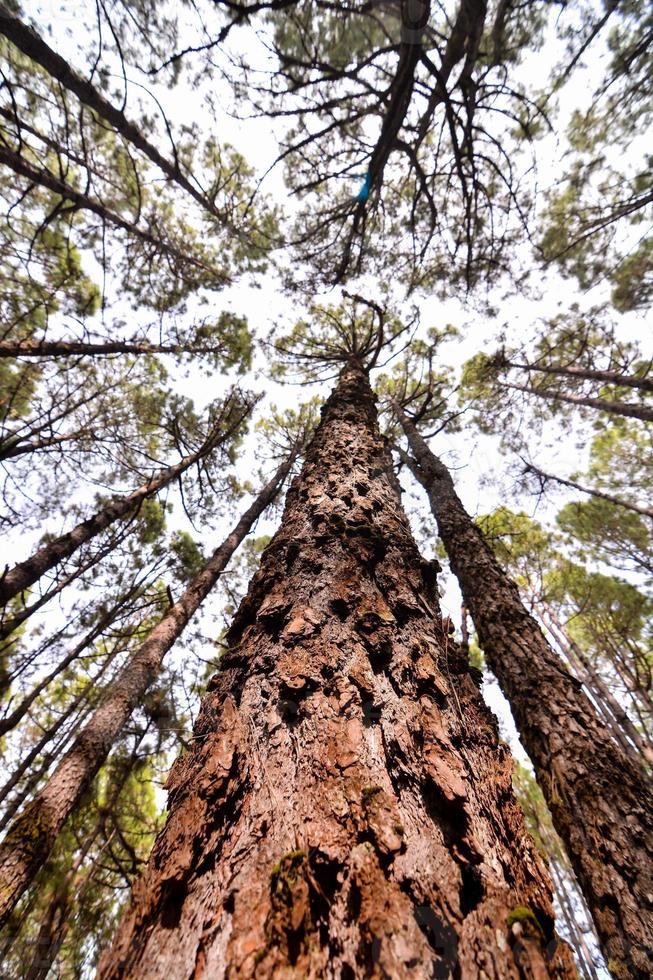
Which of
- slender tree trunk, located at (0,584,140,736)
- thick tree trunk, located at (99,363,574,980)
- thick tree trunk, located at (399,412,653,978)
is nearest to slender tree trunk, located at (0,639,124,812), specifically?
slender tree trunk, located at (0,584,140,736)

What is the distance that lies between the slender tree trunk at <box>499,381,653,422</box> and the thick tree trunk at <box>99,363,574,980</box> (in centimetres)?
854

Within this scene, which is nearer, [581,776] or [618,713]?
[581,776]

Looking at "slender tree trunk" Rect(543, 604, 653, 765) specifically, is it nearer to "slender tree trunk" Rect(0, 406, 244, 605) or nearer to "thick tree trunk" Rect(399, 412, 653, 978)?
"thick tree trunk" Rect(399, 412, 653, 978)

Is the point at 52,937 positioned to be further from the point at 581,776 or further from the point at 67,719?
the point at 581,776

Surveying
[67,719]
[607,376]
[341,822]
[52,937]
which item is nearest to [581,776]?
[341,822]

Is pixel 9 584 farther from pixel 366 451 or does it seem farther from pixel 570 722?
pixel 570 722

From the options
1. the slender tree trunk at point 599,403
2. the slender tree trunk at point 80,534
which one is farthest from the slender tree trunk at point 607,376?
the slender tree trunk at point 80,534

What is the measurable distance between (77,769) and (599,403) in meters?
10.6

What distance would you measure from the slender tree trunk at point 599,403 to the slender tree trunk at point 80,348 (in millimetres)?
7471

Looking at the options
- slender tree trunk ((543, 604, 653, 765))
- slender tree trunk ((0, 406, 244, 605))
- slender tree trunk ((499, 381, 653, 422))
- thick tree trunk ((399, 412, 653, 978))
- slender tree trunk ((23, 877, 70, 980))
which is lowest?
slender tree trunk ((543, 604, 653, 765))

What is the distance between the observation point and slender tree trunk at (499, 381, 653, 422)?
25.6 ft

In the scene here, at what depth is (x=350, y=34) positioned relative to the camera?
4.94 metres

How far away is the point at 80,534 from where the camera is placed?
20.2ft

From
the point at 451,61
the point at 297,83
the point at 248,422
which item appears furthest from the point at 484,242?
the point at 248,422
